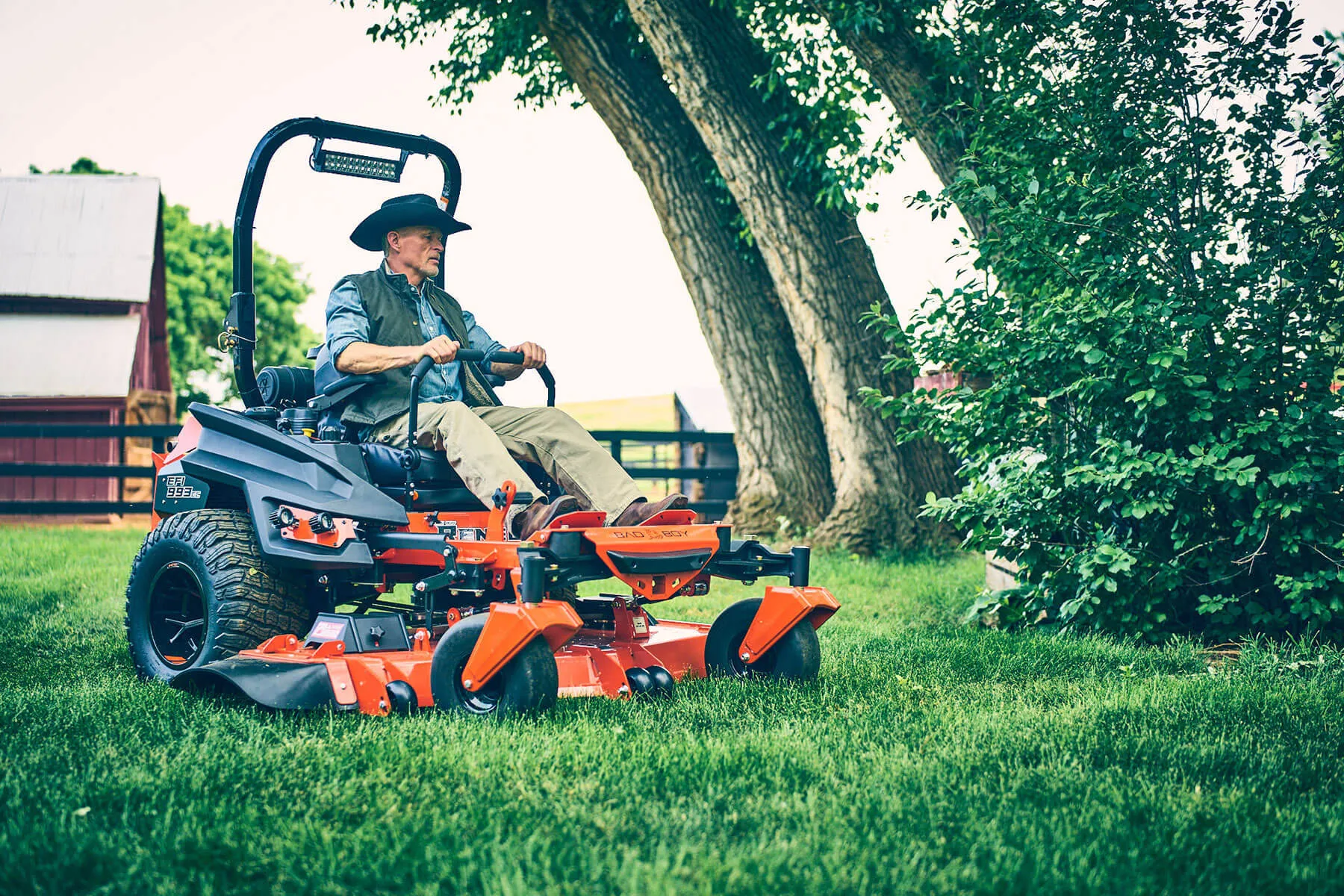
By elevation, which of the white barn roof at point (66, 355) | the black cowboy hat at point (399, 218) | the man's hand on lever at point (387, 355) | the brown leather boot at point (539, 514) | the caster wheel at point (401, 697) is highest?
the white barn roof at point (66, 355)

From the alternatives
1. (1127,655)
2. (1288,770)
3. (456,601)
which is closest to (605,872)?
(1288,770)

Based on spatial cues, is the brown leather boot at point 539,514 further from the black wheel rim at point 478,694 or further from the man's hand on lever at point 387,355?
the man's hand on lever at point 387,355

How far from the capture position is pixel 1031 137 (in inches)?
243

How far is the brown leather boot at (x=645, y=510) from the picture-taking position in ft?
15.2

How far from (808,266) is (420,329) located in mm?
5552

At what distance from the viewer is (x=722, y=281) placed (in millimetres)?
11227

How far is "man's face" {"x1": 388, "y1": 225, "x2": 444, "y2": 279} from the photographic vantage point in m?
5.48

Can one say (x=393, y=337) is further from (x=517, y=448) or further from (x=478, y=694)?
(x=478, y=694)

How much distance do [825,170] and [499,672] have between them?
281 inches

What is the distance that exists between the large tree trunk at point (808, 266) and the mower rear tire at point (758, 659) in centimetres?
522

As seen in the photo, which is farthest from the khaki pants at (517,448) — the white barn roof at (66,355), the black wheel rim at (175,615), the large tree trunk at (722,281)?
the white barn roof at (66,355)

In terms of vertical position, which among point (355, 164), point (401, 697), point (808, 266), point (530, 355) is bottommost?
point (401, 697)

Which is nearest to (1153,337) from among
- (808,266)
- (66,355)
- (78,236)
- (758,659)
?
(758,659)

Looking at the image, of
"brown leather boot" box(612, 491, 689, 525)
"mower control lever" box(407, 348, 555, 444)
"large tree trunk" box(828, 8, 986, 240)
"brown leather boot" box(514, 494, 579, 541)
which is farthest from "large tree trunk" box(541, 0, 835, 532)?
"brown leather boot" box(514, 494, 579, 541)
